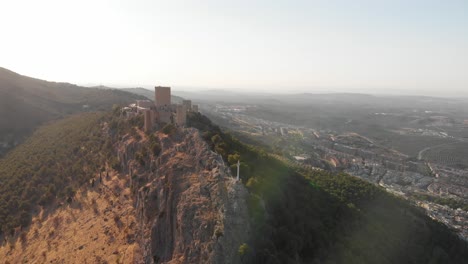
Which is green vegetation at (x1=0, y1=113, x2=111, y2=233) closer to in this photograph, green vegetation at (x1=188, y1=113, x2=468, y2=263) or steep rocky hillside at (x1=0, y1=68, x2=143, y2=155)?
green vegetation at (x1=188, y1=113, x2=468, y2=263)

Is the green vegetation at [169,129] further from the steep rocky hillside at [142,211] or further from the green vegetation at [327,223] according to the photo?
the green vegetation at [327,223]

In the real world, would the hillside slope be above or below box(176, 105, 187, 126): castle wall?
below

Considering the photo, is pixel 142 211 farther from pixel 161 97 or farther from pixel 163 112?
pixel 161 97

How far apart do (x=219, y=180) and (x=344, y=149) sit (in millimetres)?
88237

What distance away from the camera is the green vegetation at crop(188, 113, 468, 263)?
18281 millimetres

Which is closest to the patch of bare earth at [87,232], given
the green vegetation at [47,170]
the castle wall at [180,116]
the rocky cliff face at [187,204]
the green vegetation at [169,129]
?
the rocky cliff face at [187,204]

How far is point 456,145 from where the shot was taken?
4621 inches

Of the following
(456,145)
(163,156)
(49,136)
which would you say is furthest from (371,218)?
(456,145)

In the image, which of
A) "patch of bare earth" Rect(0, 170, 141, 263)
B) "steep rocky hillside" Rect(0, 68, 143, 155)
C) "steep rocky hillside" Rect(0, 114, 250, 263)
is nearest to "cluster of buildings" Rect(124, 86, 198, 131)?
"steep rocky hillside" Rect(0, 114, 250, 263)

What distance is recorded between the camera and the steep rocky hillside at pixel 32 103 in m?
Result: 60.4

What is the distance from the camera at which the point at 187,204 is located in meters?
19.3

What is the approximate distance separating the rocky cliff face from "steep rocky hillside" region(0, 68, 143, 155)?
4220 cm

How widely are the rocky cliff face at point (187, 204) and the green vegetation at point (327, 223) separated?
128 cm

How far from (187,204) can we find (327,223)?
12.4m
